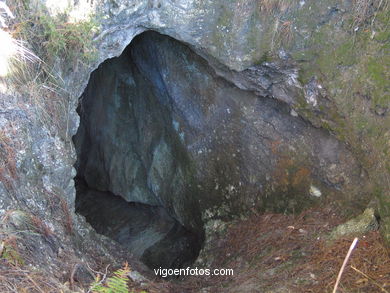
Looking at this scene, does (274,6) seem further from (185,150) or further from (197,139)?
(185,150)

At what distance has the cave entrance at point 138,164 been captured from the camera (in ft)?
19.7

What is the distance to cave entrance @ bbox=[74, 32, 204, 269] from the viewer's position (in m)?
6.02

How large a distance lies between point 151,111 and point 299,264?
387 cm

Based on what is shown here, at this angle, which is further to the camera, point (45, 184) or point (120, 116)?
point (120, 116)

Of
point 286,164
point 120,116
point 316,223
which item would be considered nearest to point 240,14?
point 286,164

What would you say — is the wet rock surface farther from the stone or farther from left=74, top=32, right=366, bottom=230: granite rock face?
the stone

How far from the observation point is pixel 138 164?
7.41 m

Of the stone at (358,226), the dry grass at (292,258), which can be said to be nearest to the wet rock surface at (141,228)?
the dry grass at (292,258)

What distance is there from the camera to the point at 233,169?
5.15 m

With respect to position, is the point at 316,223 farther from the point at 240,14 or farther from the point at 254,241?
the point at 240,14

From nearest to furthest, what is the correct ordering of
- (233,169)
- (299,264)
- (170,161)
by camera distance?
1. (299,264)
2. (233,169)
3. (170,161)

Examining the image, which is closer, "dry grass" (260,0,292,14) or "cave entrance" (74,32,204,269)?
"dry grass" (260,0,292,14)

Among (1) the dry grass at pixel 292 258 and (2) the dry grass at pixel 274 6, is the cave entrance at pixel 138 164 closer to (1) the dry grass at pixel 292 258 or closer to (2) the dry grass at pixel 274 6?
(1) the dry grass at pixel 292 258

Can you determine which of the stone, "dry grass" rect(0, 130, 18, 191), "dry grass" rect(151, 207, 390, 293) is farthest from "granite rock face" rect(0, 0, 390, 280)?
"dry grass" rect(151, 207, 390, 293)
